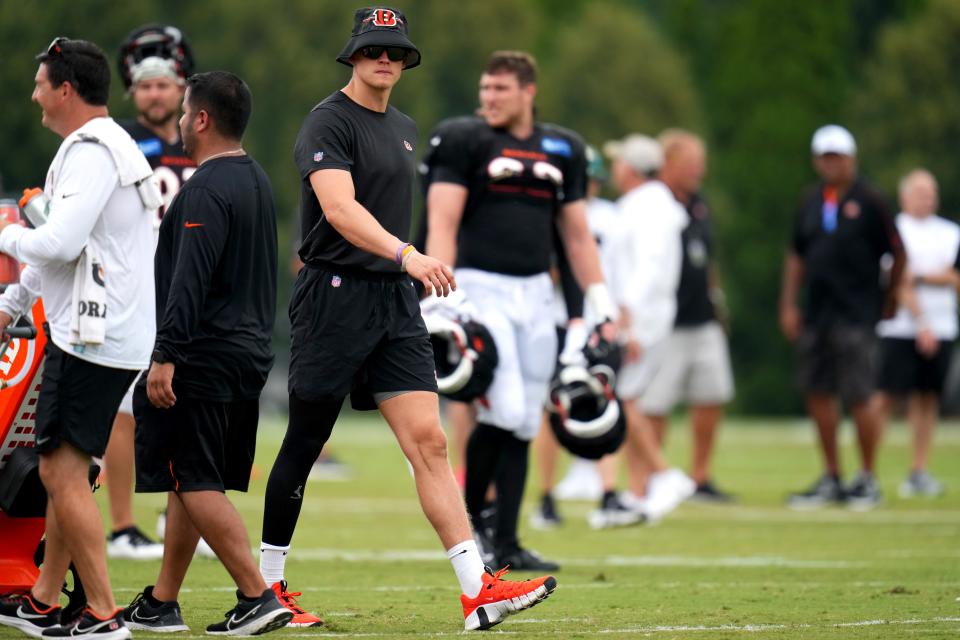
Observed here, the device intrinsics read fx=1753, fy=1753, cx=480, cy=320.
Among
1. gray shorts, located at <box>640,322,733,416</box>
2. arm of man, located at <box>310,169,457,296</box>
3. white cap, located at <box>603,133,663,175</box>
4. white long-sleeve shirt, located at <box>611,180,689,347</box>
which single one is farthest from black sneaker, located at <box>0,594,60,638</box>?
gray shorts, located at <box>640,322,733,416</box>

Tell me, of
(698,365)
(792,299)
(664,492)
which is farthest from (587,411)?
(792,299)

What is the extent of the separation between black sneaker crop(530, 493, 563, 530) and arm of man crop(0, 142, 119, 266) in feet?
21.4

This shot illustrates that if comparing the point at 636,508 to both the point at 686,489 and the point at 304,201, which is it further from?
the point at 304,201

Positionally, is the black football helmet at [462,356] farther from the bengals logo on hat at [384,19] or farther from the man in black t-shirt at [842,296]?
the man in black t-shirt at [842,296]

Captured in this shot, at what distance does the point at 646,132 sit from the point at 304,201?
133 ft

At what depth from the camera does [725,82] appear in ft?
155

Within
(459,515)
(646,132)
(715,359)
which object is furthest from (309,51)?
(459,515)

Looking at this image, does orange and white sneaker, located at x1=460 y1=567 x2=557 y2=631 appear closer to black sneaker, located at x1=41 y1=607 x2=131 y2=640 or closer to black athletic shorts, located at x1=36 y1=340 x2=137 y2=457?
black sneaker, located at x1=41 y1=607 x2=131 y2=640

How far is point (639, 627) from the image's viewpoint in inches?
258

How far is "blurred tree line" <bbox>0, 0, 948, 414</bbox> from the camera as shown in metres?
38.7

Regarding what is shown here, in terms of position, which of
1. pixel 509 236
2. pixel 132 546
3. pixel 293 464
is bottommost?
pixel 132 546

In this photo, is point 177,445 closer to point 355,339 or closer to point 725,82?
point 355,339

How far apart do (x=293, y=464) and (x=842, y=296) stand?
27.7 feet

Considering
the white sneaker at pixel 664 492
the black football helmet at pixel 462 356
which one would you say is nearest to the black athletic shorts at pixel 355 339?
the black football helmet at pixel 462 356
